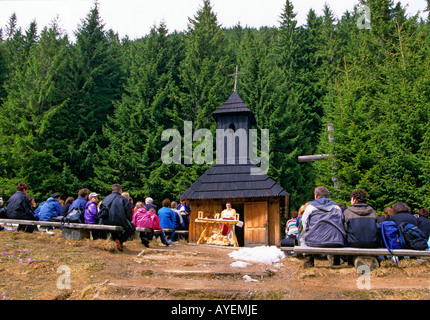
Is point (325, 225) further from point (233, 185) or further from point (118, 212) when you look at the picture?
point (233, 185)

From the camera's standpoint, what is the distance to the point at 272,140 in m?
24.4

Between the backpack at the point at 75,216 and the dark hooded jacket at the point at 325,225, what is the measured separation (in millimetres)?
5839

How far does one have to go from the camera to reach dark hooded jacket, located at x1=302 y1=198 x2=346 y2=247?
6.86 m

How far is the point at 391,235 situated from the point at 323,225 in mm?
1296

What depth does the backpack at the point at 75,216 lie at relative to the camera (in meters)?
9.06

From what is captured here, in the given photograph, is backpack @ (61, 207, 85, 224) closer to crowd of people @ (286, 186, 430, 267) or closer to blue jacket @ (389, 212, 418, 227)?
crowd of people @ (286, 186, 430, 267)

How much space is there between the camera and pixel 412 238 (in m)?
6.80

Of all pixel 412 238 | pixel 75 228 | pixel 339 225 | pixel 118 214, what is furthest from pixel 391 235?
pixel 75 228

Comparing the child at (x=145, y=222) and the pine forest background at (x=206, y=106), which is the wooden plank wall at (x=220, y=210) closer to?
the pine forest background at (x=206, y=106)

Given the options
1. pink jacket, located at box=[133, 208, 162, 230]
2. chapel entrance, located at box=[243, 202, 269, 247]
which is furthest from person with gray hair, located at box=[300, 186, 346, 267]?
chapel entrance, located at box=[243, 202, 269, 247]

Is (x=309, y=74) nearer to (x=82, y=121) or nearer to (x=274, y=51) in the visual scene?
(x=274, y=51)

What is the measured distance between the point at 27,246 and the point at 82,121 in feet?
66.2
